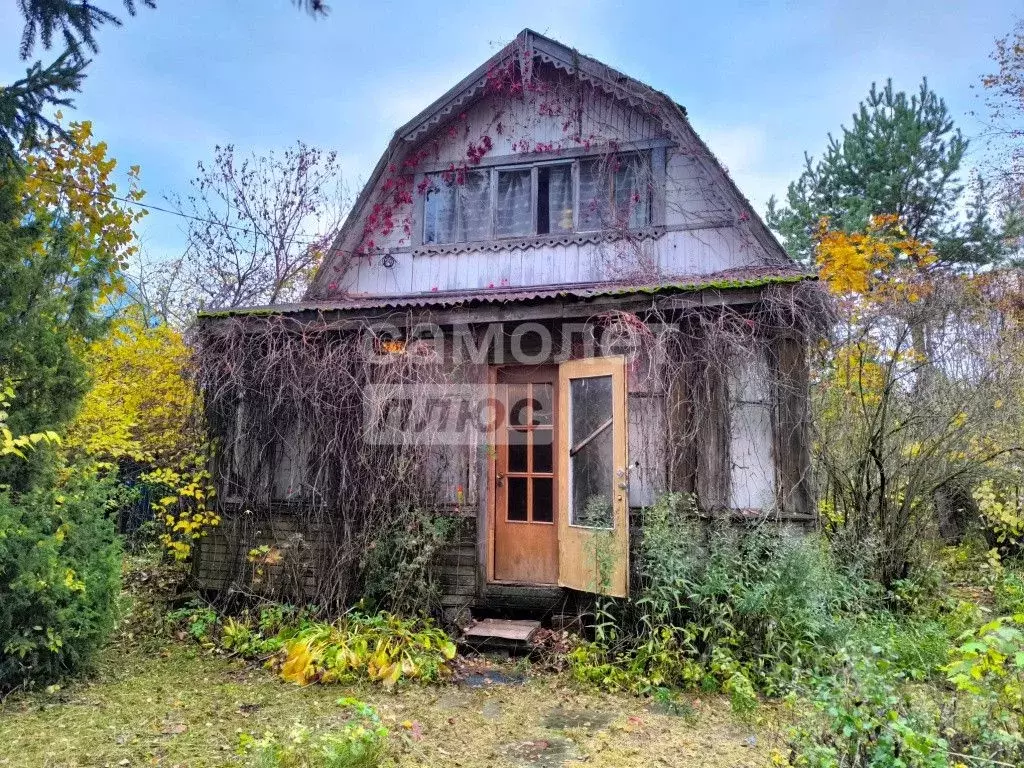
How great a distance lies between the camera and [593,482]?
6316 mm

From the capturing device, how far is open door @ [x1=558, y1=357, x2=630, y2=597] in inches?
233

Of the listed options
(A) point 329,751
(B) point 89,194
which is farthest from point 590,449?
(B) point 89,194

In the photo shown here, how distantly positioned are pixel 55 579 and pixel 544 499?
399 centimetres

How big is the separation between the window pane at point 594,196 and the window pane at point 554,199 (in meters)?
0.17

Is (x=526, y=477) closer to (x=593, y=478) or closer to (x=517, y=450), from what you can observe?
(x=517, y=450)

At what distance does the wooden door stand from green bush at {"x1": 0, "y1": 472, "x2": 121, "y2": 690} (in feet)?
10.9

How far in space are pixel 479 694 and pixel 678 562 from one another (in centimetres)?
181

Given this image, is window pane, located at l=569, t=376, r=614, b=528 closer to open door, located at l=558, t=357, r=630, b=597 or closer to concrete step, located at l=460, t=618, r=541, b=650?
open door, located at l=558, t=357, r=630, b=597

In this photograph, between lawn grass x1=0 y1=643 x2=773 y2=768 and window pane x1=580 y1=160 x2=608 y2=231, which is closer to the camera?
lawn grass x1=0 y1=643 x2=773 y2=768

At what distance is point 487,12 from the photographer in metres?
4.01

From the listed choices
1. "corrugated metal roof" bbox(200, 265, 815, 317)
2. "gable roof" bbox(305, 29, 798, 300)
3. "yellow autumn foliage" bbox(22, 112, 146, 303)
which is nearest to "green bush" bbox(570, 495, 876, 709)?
"corrugated metal roof" bbox(200, 265, 815, 317)

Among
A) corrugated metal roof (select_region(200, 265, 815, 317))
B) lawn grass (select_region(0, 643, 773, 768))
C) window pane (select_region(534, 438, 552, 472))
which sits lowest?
lawn grass (select_region(0, 643, 773, 768))

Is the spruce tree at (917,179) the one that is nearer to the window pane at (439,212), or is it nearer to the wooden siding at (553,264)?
the wooden siding at (553,264)

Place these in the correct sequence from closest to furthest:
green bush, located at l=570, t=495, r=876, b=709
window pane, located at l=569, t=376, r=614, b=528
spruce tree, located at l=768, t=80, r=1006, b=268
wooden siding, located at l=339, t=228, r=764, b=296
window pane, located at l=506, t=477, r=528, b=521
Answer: green bush, located at l=570, t=495, r=876, b=709
window pane, located at l=569, t=376, r=614, b=528
window pane, located at l=506, t=477, r=528, b=521
wooden siding, located at l=339, t=228, r=764, b=296
spruce tree, located at l=768, t=80, r=1006, b=268
